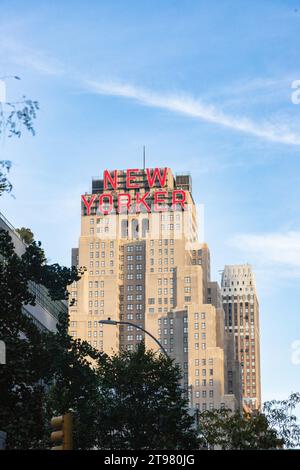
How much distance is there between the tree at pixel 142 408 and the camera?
195 feet

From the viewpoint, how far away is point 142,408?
61094 millimetres

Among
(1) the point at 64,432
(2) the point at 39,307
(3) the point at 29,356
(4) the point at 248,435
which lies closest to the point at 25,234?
(2) the point at 39,307

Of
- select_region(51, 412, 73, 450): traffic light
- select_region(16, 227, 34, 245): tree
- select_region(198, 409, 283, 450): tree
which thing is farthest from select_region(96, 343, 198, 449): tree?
select_region(51, 412, 73, 450): traffic light

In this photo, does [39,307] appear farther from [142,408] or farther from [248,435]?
[142,408]

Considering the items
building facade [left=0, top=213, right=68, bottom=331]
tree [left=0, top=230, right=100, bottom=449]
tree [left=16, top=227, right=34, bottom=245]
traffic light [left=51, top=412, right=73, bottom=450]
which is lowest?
traffic light [left=51, top=412, right=73, bottom=450]

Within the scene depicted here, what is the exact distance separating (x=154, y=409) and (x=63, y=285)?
2238 cm

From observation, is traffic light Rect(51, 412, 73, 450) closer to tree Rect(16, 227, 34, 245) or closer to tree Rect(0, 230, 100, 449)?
→ tree Rect(0, 230, 100, 449)

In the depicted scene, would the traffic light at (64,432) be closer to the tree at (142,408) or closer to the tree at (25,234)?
the tree at (142,408)

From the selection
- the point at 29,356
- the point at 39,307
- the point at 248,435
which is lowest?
the point at 29,356

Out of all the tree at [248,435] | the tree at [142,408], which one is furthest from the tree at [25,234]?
the tree at [142,408]

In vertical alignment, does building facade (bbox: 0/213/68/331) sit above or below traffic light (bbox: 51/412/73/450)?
above

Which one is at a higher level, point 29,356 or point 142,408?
point 142,408

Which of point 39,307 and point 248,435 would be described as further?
point 39,307

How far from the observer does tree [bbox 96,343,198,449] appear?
195 ft
